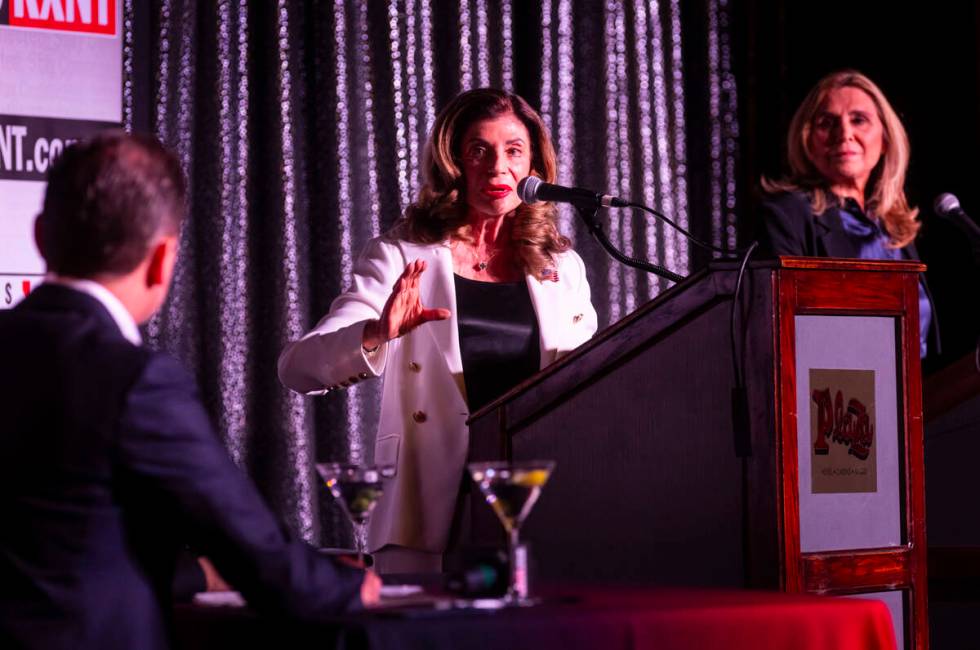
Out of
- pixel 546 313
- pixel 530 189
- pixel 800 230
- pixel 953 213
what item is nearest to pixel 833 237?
pixel 800 230

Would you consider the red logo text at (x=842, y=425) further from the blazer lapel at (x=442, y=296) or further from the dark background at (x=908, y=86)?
the dark background at (x=908, y=86)

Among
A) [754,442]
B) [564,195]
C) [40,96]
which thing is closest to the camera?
[754,442]

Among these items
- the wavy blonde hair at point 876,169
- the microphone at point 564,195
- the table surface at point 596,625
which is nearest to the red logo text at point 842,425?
the table surface at point 596,625

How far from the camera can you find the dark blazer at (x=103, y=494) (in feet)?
4.70

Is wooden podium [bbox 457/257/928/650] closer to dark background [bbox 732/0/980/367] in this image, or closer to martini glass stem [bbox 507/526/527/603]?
martini glass stem [bbox 507/526/527/603]

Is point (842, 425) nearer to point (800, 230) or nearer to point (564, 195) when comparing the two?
point (564, 195)

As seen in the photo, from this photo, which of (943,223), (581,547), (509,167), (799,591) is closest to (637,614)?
(799,591)

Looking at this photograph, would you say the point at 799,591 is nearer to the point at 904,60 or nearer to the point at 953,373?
the point at 953,373

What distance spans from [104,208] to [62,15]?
248 centimetres

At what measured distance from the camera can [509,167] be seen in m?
3.02

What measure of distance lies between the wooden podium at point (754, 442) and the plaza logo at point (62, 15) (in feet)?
6.74

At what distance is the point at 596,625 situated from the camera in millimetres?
1558

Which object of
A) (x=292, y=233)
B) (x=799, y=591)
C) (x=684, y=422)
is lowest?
(x=799, y=591)

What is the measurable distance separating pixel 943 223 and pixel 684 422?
97.8 inches
